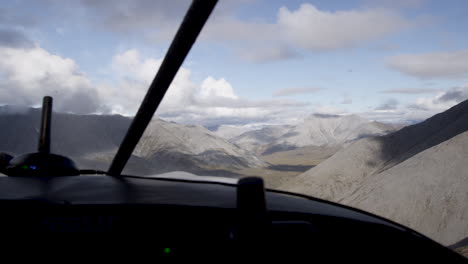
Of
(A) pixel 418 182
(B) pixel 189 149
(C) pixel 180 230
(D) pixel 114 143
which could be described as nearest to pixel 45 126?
(C) pixel 180 230

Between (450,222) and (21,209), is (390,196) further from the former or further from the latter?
(21,209)

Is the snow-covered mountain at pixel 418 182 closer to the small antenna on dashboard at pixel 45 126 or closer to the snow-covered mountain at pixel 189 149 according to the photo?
the small antenna on dashboard at pixel 45 126

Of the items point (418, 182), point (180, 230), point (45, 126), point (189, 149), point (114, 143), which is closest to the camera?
point (180, 230)

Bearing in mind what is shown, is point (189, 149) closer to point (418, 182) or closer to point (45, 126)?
point (418, 182)

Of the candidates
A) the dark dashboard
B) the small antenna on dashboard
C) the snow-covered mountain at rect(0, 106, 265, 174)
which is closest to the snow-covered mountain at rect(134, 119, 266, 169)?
the snow-covered mountain at rect(0, 106, 265, 174)

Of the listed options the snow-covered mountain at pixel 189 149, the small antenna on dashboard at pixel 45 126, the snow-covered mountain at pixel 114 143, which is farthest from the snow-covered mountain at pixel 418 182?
the snow-covered mountain at pixel 189 149
